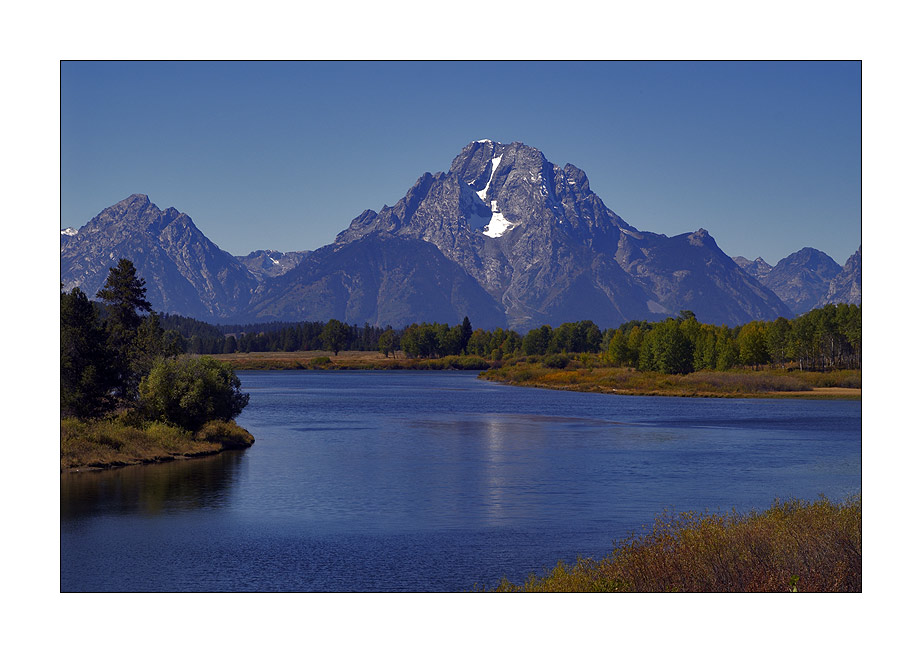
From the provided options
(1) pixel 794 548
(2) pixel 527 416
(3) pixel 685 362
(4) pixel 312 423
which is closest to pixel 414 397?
(2) pixel 527 416

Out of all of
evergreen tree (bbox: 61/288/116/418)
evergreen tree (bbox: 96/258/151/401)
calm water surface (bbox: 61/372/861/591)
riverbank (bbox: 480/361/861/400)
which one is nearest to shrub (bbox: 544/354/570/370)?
riverbank (bbox: 480/361/861/400)

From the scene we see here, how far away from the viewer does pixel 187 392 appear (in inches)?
1962

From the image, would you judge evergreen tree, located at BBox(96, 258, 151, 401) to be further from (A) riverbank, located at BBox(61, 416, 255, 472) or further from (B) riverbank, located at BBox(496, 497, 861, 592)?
(B) riverbank, located at BBox(496, 497, 861, 592)

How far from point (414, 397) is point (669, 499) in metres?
76.5

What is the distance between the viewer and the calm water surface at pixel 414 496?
1020 inches

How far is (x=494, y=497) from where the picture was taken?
126 ft

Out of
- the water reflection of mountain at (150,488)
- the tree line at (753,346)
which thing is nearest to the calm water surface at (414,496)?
the water reflection of mountain at (150,488)

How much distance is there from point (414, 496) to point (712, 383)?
90683 millimetres

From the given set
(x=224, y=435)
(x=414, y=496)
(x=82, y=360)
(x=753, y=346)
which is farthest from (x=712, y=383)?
(x=82, y=360)

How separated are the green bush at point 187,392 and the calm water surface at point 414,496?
11.1 feet

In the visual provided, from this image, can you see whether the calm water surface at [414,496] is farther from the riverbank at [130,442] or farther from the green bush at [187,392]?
the green bush at [187,392]

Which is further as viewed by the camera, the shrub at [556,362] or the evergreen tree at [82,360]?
the shrub at [556,362]

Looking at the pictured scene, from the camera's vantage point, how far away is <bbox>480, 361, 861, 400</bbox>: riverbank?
108 meters
